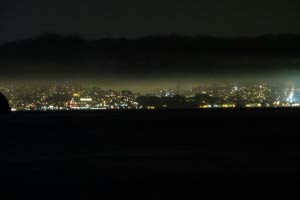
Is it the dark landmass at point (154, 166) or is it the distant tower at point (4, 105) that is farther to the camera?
the distant tower at point (4, 105)

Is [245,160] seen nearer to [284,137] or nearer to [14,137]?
[284,137]

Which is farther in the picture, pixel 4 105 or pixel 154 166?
pixel 4 105

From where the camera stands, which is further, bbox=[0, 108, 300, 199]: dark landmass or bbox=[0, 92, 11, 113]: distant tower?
bbox=[0, 92, 11, 113]: distant tower

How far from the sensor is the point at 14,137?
54312 mm

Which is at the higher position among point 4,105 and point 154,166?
point 154,166

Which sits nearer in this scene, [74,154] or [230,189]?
[230,189]

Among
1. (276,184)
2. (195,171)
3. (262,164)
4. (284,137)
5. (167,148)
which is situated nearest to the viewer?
(276,184)

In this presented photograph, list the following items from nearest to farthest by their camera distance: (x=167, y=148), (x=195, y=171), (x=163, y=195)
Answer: (x=163, y=195)
(x=195, y=171)
(x=167, y=148)

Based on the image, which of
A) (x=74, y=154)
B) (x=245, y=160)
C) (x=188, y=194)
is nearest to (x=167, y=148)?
(x=74, y=154)

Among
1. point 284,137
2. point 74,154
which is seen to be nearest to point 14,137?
point 74,154

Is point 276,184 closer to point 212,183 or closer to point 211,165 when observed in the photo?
point 212,183

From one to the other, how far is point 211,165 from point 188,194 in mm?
8822

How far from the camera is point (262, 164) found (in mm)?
31984

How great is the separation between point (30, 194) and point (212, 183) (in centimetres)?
677
